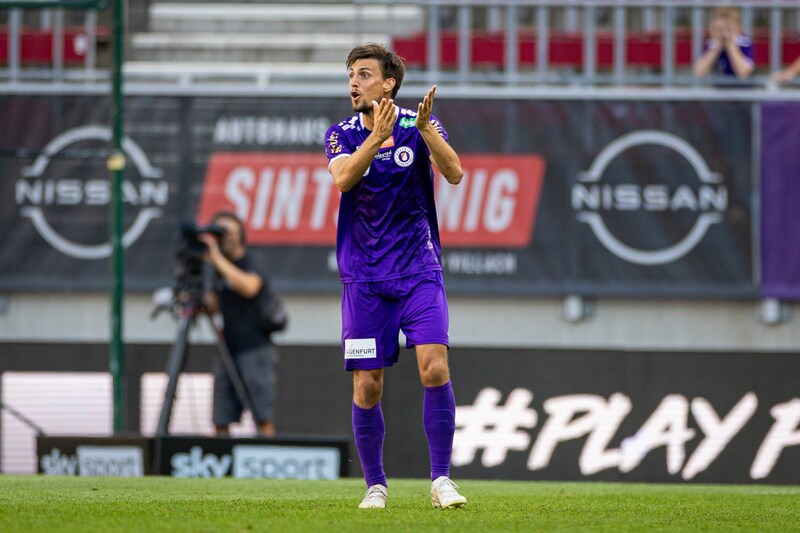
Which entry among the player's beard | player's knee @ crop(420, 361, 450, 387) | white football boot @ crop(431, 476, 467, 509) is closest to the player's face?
the player's beard

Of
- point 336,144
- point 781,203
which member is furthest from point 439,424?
point 781,203

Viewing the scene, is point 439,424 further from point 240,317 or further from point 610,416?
point 610,416

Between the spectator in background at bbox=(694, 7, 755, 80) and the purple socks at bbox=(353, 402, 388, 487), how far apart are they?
842 centimetres

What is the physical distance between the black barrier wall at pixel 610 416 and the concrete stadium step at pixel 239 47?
517 cm

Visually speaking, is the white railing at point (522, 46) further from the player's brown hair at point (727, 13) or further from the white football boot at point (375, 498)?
the white football boot at point (375, 498)

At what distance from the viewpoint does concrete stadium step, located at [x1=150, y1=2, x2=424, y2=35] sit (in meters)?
16.8

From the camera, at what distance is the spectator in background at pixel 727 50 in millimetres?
13742

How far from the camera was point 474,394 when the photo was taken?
479 inches

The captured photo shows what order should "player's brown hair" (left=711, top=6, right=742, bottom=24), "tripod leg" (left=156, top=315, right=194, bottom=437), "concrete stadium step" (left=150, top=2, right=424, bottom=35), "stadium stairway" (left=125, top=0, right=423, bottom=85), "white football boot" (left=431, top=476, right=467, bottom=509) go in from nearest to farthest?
"white football boot" (left=431, top=476, right=467, bottom=509)
"tripod leg" (left=156, top=315, right=194, bottom=437)
"player's brown hair" (left=711, top=6, right=742, bottom=24)
"stadium stairway" (left=125, top=0, right=423, bottom=85)
"concrete stadium step" (left=150, top=2, right=424, bottom=35)

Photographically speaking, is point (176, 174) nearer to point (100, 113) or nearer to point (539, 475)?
point (100, 113)

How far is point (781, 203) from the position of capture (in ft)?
43.2

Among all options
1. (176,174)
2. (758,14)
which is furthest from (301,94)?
(758,14)

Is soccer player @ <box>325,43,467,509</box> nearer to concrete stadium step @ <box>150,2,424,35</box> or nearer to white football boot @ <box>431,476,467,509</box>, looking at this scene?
white football boot @ <box>431,476,467,509</box>

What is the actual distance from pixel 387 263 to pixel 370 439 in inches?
31.0
